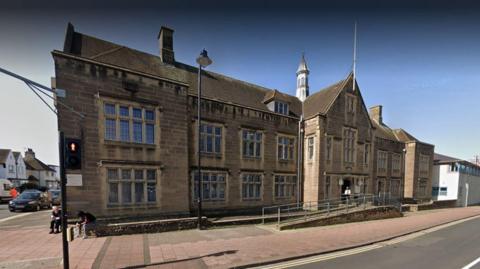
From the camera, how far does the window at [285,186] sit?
707 inches

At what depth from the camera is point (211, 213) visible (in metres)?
14.6

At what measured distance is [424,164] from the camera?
2767 cm

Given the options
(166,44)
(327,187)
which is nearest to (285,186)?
(327,187)

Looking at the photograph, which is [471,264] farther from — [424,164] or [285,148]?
[424,164]

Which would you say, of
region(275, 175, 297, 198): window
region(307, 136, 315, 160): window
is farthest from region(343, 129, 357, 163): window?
region(275, 175, 297, 198): window

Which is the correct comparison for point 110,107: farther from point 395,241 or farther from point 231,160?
point 395,241

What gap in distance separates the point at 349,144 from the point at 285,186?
24.9 feet

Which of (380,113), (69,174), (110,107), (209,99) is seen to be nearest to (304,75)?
(380,113)

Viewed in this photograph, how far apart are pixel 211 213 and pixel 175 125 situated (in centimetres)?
645

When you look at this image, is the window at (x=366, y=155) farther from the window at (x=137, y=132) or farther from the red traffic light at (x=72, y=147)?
the red traffic light at (x=72, y=147)

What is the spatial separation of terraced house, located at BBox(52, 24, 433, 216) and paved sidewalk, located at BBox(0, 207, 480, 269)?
2547mm

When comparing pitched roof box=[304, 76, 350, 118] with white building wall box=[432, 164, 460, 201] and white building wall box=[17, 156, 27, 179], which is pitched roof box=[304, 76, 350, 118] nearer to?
white building wall box=[432, 164, 460, 201]

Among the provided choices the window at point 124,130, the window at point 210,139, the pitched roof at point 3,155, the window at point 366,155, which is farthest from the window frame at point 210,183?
the pitched roof at point 3,155

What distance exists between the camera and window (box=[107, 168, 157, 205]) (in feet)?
37.1
